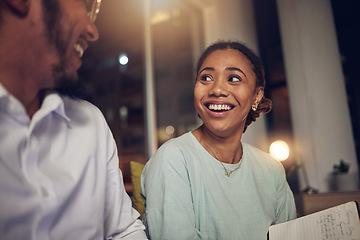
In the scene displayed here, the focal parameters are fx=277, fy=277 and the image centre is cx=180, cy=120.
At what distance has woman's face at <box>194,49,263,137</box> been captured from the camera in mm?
1040

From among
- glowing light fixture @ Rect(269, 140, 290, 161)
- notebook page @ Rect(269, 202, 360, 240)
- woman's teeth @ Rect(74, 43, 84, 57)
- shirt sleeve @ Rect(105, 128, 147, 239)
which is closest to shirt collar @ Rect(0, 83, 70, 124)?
woman's teeth @ Rect(74, 43, 84, 57)

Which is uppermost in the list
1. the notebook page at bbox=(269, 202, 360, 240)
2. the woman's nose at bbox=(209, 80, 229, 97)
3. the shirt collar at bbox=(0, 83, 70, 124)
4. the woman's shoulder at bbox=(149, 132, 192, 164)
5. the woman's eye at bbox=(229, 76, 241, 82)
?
the woman's eye at bbox=(229, 76, 241, 82)

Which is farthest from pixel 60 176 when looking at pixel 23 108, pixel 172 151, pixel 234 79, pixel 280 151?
pixel 280 151

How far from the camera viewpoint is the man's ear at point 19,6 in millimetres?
530

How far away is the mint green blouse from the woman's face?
0.12 m

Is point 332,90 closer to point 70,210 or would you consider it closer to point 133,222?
point 133,222

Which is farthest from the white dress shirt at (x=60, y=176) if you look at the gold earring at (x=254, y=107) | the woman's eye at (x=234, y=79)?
the gold earring at (x=254, y=107)

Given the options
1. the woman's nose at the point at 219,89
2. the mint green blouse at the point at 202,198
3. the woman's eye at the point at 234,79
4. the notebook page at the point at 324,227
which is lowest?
the notebook page at the point at 324,227

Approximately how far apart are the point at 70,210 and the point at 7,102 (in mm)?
286

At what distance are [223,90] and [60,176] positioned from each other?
0.63 metres

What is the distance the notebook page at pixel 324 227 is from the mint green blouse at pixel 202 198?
0.53ft

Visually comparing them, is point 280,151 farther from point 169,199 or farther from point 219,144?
point 169,199

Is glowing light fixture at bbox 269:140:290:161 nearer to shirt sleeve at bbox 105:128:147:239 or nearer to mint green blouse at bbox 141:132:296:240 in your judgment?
mint green blouse at bbox 141:132:296:240

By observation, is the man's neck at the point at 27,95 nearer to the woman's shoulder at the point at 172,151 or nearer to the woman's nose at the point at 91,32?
the woman's nose at the point at 91,32
